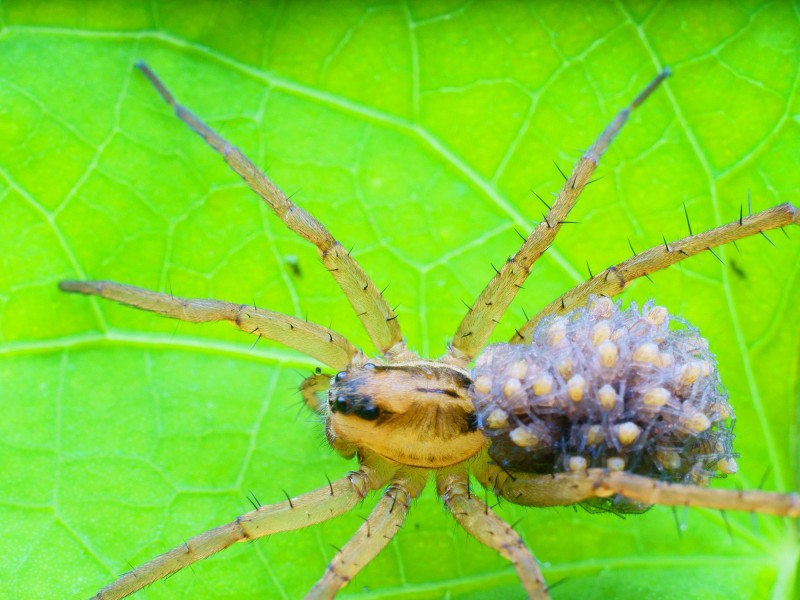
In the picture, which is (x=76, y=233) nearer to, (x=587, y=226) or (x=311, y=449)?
(x=311, y=449)

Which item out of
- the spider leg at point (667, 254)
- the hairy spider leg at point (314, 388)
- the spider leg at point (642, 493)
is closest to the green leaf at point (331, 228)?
the hairy spider leg at point (314, 388)

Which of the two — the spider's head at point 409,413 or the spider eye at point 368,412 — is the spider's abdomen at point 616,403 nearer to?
the spider's head at point 409,413

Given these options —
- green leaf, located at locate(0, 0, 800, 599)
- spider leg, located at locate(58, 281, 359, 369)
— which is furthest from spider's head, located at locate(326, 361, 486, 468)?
green leaf, located at locate(0, 0, 800, 599)

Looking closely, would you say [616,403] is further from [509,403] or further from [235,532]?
[235,532]

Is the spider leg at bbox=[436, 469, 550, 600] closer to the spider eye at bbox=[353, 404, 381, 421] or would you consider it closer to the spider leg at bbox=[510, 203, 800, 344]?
the spider eye at bbox=[353, 404, 381, 421]

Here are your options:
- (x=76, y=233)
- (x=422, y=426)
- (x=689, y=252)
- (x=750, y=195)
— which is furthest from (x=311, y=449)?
(x=750, y=195)

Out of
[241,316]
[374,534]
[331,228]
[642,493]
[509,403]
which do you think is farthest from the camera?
[331,228]

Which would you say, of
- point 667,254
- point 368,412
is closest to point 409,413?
point 368,412

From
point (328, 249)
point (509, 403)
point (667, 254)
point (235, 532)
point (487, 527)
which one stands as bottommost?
point (235, 532)
